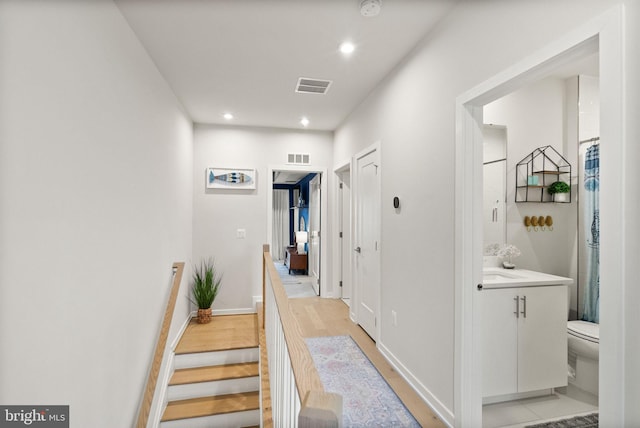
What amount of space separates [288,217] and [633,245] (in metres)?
8.98

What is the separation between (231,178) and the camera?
4402 millimetres

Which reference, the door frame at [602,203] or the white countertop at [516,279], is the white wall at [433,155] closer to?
the door frame at [602,203]

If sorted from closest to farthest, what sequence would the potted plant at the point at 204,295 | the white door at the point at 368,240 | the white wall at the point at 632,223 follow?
the white wall at the point at 632,223 < the white door at the point at 368,240 < the potted plant at the point at 204,295

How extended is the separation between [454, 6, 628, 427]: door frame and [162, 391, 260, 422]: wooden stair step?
1856mm

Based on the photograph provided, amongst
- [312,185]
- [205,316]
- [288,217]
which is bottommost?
[205,316]

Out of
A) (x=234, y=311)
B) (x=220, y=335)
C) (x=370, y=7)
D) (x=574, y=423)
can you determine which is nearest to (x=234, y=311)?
(x=234, y=311)

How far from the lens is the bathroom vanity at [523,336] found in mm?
2191

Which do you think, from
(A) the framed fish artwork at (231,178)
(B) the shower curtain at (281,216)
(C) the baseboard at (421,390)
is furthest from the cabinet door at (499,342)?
(B) the shower curtain at (281,216)

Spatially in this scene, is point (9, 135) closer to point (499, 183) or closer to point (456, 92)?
point (456, 92)

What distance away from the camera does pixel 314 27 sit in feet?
6.88

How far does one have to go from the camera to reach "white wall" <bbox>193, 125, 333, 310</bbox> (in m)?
4.34

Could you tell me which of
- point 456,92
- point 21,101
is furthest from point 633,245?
point 21,101

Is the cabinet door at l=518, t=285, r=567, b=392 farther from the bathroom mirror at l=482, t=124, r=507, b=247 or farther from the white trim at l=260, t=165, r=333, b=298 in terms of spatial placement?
the white trim at l=260, t=165, r=333, b=298

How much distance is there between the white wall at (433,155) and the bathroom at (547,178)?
86cm
